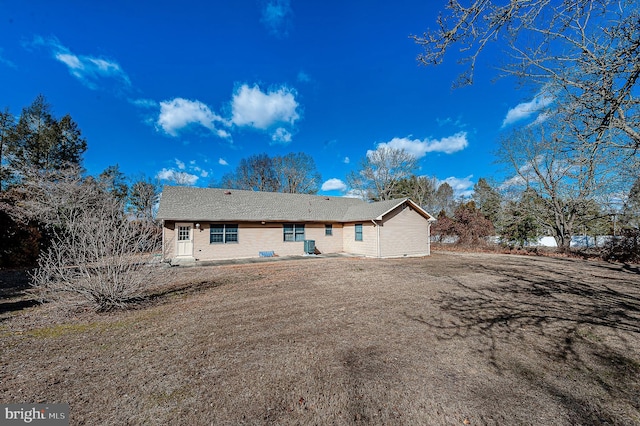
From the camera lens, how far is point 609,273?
10.8 metres

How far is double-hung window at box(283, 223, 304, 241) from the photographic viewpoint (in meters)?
17.0

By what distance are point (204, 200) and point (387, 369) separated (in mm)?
15352

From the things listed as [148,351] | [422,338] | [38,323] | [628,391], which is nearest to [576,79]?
[628,391]

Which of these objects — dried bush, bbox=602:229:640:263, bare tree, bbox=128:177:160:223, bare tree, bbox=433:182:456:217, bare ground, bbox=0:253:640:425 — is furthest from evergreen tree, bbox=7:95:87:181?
bare tree, bbox=433:182:456:217

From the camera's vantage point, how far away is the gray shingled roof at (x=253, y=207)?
48.1 ft

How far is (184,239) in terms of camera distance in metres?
14.3

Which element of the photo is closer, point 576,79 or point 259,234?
point 576,79

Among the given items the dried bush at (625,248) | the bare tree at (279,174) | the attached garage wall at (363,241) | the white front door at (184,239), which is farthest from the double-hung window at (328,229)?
the dried bush at (625,248)

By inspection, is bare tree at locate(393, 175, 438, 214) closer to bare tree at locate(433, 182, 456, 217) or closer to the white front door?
bare tree at locate(433, 182, 456, 217)

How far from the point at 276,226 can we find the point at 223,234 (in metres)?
3.28

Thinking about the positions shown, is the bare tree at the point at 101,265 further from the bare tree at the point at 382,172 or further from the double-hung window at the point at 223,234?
the bare tree at the point at 382,172

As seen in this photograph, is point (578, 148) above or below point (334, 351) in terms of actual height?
above

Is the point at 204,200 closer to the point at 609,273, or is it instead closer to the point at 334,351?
the point at 334,351

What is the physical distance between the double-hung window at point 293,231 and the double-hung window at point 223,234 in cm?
319
